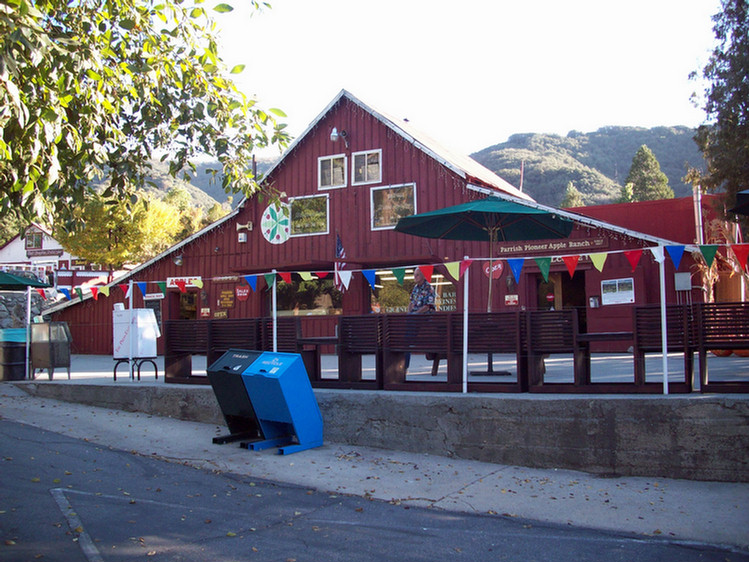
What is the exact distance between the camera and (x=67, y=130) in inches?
247

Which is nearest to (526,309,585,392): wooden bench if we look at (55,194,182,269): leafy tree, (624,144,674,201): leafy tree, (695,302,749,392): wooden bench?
(695,302,749,392): wooden bench

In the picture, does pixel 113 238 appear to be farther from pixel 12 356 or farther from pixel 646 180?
pixel 646 180

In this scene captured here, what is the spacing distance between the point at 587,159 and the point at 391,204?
116 m

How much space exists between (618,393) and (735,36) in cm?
1467

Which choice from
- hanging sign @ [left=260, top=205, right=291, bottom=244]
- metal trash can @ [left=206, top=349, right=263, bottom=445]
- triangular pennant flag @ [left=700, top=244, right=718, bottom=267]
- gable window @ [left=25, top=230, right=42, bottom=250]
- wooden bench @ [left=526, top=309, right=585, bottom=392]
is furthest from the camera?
gable window @ [left=25, top=230, right=42, bottom=250]

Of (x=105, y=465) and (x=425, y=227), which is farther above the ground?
(x=425, y=227)

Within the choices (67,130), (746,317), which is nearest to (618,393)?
(746,317)

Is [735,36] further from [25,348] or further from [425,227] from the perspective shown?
[25,348]

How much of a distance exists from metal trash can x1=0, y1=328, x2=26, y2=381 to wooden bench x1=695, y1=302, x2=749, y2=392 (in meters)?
12.3

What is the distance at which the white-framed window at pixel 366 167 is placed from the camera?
781 inches

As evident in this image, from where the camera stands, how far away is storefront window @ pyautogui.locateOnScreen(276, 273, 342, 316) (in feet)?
66.5

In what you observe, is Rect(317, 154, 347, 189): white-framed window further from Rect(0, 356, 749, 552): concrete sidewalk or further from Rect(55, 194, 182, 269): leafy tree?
Rect(55, 194, 182, 269): leafy tree

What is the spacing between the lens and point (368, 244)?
776 inches

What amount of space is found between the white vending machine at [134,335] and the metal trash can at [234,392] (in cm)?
433
